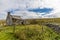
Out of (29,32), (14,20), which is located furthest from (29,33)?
(14,20)

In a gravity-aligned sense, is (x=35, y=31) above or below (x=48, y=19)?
below

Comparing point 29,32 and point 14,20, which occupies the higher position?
point 14,20

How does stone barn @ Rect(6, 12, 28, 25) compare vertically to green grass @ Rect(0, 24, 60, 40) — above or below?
above

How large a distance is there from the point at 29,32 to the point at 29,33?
0.07 ft

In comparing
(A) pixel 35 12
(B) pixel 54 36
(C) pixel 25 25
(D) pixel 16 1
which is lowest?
(B) pixel 54 36

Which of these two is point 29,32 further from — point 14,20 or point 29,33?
point 14,20

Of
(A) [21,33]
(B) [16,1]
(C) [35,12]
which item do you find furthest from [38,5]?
(A) [21,33]

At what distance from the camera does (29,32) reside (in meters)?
2.96

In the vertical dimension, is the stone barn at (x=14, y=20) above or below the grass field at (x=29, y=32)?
above

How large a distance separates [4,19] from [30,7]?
518 millimetres

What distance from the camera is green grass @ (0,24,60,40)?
290cm

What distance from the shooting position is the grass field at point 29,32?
2904 mm

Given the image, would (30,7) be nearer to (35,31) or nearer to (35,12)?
(35,12)

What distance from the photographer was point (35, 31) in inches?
117
